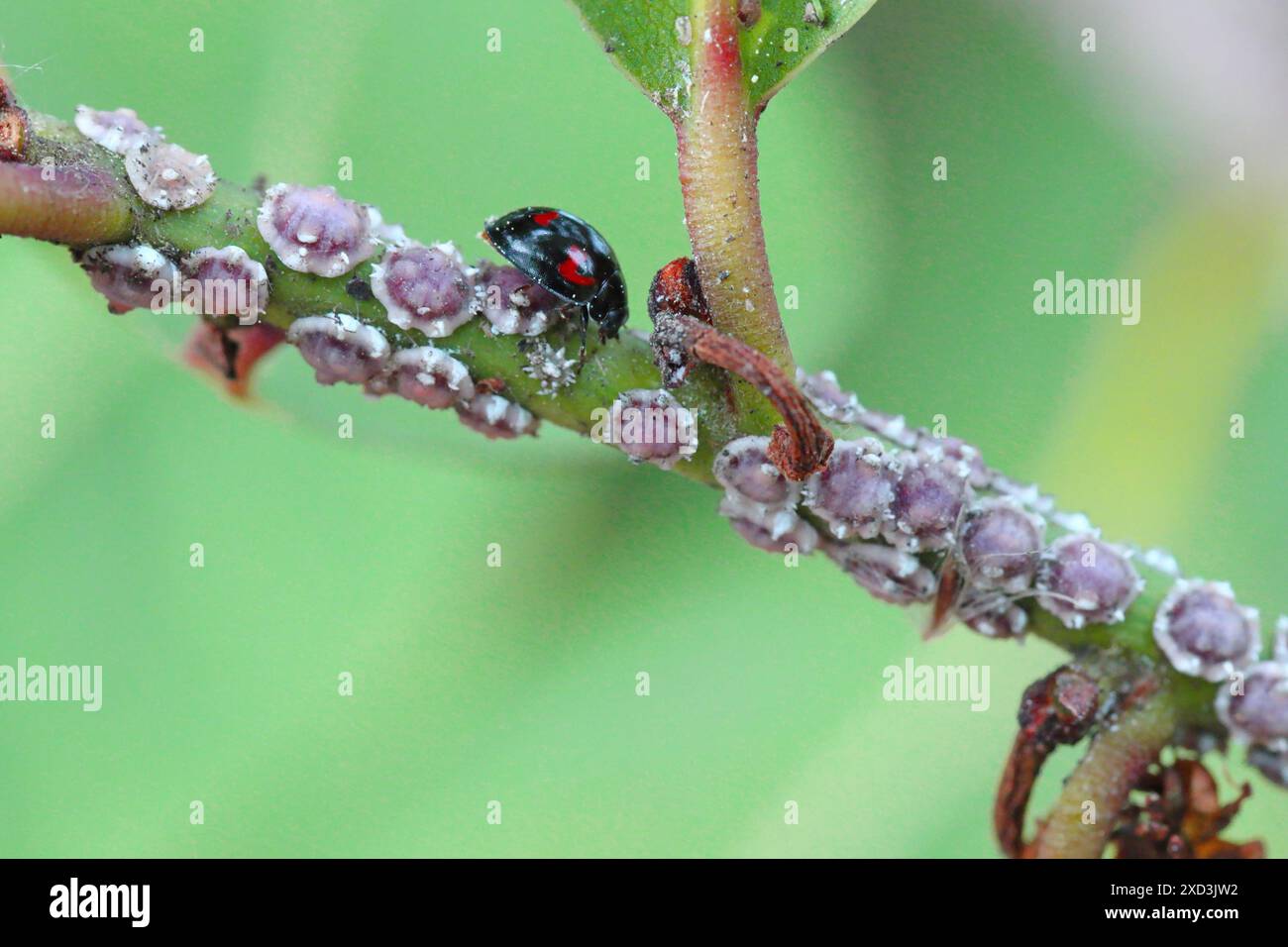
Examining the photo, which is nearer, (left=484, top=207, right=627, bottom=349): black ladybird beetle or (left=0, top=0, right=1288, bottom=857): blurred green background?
(left=484, top=207, right=627, bottom=349): black ladybird beetle

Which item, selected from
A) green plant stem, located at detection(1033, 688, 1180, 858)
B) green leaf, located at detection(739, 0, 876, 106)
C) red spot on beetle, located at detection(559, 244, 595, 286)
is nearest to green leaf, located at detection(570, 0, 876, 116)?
green leaf, located at detection(739, 0, 876, 106)

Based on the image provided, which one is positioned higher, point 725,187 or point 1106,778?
point 725,187

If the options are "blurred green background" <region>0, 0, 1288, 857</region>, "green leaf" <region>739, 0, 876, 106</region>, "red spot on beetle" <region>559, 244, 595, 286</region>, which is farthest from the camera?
"blurred green background" <region>0, 0, 1288, 857</region>

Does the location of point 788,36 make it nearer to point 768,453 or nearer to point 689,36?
point 689,36

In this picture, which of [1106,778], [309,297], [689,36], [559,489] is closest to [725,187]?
[689,36]

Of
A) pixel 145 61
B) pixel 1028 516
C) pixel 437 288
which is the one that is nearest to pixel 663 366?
pixel 437 288

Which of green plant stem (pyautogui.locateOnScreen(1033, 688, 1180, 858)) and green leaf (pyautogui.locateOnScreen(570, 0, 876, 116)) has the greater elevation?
green leaf (pyautogui.locateOnScreen(570, 0, 876, 116))

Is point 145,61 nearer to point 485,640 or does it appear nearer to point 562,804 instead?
point 485,640

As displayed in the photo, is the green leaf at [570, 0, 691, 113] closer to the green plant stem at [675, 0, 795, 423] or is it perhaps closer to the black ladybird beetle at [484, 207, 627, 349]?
the green plant stem at [675, 0, 795, 423]
